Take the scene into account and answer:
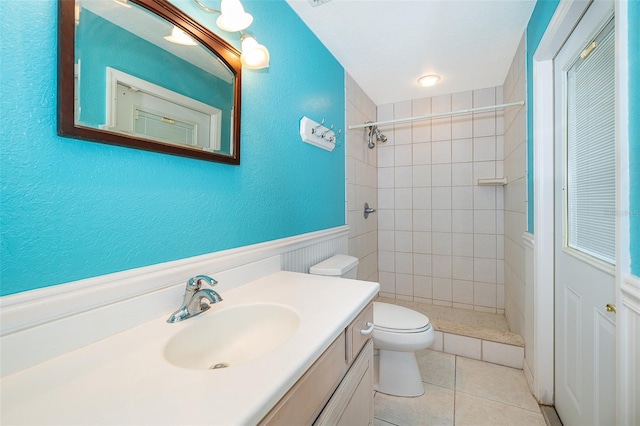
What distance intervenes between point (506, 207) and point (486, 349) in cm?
123

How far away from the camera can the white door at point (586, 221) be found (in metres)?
0.92

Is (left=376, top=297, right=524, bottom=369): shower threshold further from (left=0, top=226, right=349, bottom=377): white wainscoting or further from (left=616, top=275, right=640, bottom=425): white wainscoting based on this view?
(left=0, top=226, right=349, bottom=377): white wainscoting

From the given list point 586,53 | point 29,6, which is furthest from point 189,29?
point 586,53

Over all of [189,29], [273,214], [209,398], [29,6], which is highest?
[189,29]

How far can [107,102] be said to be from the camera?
693 millimetres

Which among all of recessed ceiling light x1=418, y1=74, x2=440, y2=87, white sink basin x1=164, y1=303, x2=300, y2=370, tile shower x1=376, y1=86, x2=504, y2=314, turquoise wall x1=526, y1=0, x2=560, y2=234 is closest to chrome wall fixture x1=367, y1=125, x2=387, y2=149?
tile shower x1=376, y1=86, x2=504, y2=314

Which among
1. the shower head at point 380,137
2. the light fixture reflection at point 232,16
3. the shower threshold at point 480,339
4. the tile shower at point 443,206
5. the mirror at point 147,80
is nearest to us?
the mirror at point 147,80

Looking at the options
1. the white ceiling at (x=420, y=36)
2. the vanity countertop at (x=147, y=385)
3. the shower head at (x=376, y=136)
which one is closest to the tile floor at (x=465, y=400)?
the vanity countertop at (x=147, y=385)

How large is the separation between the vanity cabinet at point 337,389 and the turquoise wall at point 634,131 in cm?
78

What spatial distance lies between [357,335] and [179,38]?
3.93 ft

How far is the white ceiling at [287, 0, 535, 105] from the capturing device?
1.43 m

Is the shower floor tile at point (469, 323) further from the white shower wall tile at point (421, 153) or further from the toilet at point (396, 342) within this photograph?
the white shower wall tile at point (421, 153)

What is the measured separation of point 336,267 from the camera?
1493 mm

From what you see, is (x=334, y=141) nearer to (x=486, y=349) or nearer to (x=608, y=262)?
(x=608, y=262)
